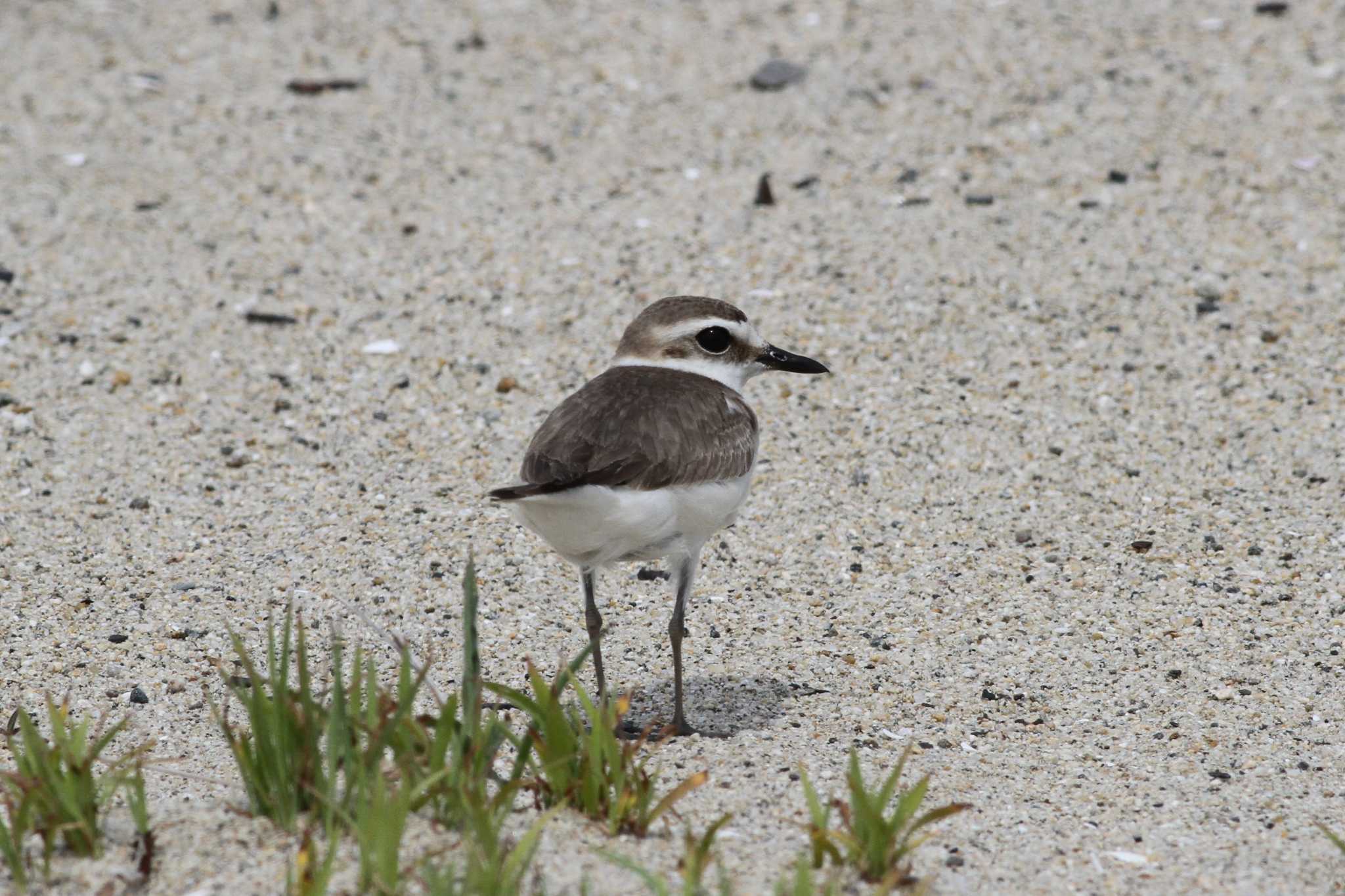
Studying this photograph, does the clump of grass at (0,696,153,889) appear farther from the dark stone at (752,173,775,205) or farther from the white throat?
the dark stone at (752,173,775,205)

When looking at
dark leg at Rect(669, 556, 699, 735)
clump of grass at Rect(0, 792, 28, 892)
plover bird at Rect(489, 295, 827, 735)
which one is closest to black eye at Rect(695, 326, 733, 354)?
plover bird at Rect(489, 295, 827, 735)

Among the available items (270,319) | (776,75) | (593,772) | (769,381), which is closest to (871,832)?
(593,772)

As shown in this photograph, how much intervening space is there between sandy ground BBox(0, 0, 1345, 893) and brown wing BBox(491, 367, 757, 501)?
2.75 ft

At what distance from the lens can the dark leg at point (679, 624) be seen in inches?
186

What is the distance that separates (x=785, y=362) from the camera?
17.9 feet

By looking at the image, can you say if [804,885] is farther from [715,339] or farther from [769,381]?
[769,381]

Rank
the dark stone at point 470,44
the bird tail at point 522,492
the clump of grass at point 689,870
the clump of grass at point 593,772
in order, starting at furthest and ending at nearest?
1. the dark stone at point 470,44
2. the bird tail at point 522,492
3. the clump of grass at point 593,772
4. the clump of grass at point 689,870

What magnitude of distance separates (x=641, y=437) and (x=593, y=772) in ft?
4.01

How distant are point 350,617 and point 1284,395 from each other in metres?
4.17

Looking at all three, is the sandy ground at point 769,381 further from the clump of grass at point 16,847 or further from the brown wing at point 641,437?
the brown wing at point 641,437

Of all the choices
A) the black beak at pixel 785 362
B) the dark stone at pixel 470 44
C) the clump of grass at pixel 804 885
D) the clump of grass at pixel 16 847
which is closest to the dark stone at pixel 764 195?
the dark stone at pixel 470 44

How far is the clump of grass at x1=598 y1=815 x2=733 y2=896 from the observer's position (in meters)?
3.18

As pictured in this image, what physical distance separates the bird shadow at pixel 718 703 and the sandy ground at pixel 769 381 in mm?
31

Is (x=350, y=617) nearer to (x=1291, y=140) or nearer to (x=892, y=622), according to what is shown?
(x=892, y=622)
